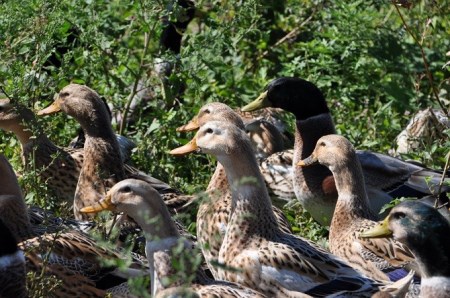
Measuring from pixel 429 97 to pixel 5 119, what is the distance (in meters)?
3.20

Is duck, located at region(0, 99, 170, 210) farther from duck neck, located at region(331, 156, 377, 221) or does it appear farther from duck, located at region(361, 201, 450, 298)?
duck, located at region(361, 201, 450, 298)

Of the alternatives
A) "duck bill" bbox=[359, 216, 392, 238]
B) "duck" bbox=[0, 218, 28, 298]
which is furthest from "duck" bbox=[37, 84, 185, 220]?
"duck" bbox=[0, 218, 28, 298]

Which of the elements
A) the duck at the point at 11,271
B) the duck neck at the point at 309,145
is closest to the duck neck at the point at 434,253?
the duck at the point at 11,271

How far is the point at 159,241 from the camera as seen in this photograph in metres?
6.13

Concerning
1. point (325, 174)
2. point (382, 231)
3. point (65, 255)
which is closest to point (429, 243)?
point (382, 231)

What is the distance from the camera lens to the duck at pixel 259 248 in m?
6.44

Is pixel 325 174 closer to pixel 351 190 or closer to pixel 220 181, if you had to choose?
pixel 351 190

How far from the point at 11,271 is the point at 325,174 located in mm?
3086

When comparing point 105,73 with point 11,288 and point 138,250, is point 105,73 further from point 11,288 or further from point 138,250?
point 11,288

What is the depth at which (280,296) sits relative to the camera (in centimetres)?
643

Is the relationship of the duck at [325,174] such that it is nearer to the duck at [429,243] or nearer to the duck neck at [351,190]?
the duck neck at [351,190]

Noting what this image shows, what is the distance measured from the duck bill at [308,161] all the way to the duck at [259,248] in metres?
A: 1.28

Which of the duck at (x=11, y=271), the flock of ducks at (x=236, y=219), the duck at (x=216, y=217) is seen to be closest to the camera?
the duck at (x=11, y=271)

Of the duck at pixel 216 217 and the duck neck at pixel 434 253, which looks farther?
the duck at pixel 216 217
